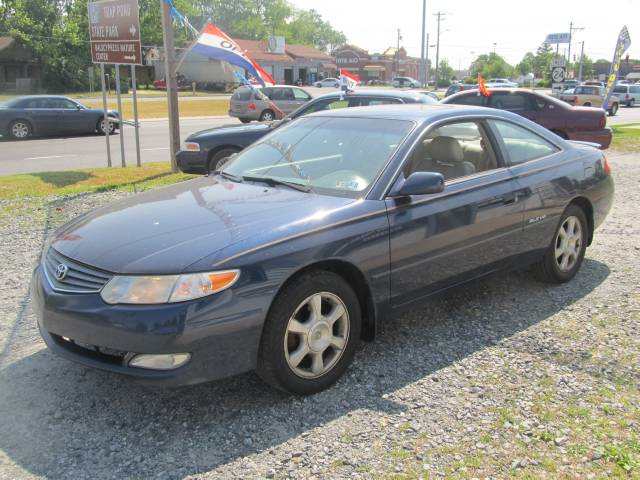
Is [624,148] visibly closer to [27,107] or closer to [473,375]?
[473,375]

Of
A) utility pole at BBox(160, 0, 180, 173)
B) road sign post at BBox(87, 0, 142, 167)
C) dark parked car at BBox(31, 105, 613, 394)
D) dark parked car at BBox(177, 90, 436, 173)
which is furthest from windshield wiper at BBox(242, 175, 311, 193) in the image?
road sign post at BBox(87, 0, 142, 167)

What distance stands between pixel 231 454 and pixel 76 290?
115 centimetres

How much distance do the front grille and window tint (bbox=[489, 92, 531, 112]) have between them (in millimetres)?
11381

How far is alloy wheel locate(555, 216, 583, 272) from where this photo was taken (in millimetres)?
5258

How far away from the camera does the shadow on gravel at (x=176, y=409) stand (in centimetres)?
296

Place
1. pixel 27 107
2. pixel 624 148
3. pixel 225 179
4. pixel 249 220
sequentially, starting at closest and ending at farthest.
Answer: pixel 249 220, pixel 225 179, pixel 624 148, pixel 27 107

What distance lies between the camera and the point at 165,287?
3031 mm

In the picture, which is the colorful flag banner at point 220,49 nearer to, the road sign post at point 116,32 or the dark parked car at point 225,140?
the road sign post at point 116,32

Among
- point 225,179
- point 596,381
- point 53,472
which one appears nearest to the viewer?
point 53,472

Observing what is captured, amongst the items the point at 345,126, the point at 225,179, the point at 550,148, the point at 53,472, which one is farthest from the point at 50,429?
the point at 550,148

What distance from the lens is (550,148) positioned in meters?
5.23

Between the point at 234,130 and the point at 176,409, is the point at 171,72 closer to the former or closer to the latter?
the point at 234,130

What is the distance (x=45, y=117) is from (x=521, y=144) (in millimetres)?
17486

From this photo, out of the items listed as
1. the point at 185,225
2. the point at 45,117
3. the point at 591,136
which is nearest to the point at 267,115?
Result: the point at 45,117
